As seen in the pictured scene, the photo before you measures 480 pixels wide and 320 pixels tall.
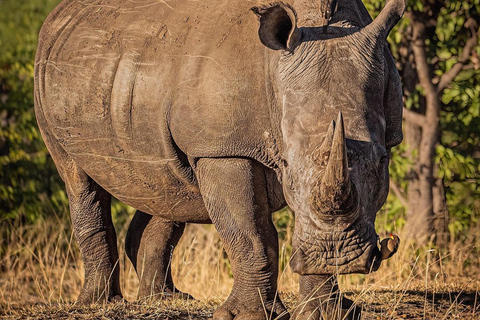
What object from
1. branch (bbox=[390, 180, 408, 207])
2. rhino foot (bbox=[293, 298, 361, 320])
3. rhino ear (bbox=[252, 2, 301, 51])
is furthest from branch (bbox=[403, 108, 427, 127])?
rhino ear (bbox=[252, 2, 301, 51])

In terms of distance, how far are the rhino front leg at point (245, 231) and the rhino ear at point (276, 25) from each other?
2.15 feet

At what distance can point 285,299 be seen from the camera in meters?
5.76

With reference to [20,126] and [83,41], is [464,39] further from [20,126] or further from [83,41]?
[20,126]

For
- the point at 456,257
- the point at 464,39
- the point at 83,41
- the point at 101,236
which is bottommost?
the point at 456,257

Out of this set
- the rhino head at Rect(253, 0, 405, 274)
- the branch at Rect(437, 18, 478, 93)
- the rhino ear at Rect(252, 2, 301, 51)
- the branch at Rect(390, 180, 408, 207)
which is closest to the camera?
the rhino head at Rect(253, 0, 405, 274)

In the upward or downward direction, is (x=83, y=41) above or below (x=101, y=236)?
above

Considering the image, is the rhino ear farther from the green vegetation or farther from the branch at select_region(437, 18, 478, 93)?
the green vegetation

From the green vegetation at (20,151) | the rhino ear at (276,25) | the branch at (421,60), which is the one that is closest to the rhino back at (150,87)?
the rhino ear at (276,25)

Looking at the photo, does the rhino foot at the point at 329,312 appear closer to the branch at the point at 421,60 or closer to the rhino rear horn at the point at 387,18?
the rhino rear horn at the point at 387,18

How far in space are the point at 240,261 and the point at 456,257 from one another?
3.69 m

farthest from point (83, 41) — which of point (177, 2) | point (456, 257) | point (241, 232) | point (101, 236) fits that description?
point (456, 257)

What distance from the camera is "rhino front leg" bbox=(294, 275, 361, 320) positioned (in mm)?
4633

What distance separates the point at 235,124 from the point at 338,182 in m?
0.93

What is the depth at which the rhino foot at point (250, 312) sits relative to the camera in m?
4.62
